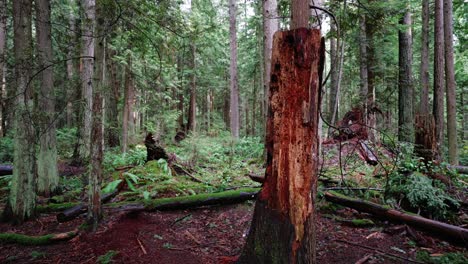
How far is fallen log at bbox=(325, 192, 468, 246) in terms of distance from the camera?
4410 millimetres

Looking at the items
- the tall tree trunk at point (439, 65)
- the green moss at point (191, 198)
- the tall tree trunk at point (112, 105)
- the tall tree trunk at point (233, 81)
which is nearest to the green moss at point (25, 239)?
the green moss at point (191, 198)

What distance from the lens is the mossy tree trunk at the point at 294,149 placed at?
3.11 m

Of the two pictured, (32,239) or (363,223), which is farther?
(363,223)

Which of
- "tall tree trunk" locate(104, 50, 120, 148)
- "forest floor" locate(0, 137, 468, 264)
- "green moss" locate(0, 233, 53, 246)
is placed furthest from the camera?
"tall tree trunk" locate(104, 50, 120, 148)

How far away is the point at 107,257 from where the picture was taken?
3.97m

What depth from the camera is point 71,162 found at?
41.2 ft

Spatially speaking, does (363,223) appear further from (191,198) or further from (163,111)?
(163,111)

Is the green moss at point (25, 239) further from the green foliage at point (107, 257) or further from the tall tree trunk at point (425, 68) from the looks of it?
the tall tree trunk at point (425, 68)

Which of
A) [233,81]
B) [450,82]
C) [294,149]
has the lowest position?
[294,149]

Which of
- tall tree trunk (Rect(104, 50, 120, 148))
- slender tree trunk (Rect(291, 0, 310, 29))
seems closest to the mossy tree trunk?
slender tree trunk (Rect(291, 0, 310, 29))

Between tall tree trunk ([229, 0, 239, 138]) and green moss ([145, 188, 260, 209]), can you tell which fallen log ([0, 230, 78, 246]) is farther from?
tall tree trunk ([229, 0, 239, 138])

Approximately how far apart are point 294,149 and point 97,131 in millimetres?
3432

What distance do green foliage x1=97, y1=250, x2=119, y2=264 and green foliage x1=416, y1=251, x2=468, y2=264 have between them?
179 inches

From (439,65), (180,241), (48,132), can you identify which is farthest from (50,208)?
(439,65)
